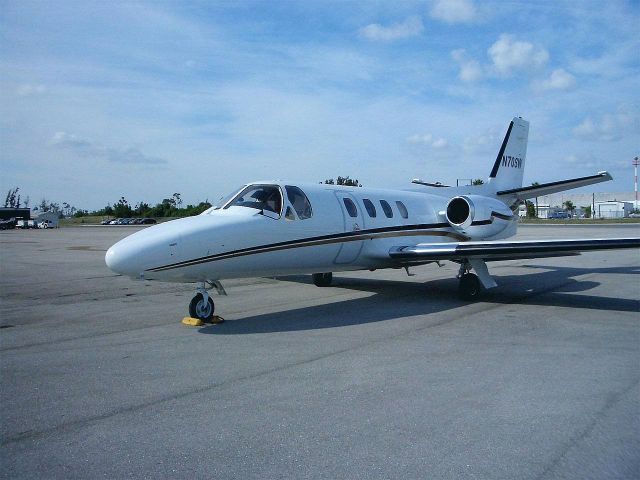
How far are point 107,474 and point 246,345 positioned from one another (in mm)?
3836

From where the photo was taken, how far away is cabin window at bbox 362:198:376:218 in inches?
494

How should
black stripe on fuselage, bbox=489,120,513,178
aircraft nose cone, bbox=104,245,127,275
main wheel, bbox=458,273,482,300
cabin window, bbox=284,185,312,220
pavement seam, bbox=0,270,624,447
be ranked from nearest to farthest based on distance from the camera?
pavement seam, bbox=0,270,624,447 < aircraft nose cone, bbox=104,245,127,275 < cabin window, bbox=284,185,312,220 < main wheel, bbox=458,273,482,300 < black stripe on fuselage, bbox=489,120,513,178

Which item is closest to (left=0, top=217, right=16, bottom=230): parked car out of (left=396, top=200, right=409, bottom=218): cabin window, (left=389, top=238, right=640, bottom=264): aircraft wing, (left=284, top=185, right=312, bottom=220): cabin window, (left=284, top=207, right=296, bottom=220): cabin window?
(left=396, top=200, right=409, bottom=218): cabin window

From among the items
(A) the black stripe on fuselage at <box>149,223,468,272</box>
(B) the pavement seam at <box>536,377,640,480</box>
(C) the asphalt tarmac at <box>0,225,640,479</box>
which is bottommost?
(B) the pavement seam at <box>536,377,640,480</box>

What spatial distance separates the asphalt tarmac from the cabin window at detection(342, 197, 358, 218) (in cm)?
197

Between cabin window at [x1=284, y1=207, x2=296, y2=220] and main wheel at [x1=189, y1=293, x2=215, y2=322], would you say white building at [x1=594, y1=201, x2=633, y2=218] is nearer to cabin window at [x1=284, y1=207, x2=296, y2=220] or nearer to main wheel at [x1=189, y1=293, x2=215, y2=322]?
cabin window at [x1=284, y1=207, x2=296, y2=220]

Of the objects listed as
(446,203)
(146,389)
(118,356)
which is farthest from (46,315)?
(446,203)

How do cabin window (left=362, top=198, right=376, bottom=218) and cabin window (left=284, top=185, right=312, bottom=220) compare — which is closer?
cabin window (left=284, top=185, right=312, bottom=220)

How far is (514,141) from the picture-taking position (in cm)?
1816

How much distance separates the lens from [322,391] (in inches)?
218

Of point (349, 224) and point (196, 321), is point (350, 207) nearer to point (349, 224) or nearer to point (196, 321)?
point (349, 224)

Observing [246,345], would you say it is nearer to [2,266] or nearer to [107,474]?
[107,474]

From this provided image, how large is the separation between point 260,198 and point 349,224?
94.5 inches

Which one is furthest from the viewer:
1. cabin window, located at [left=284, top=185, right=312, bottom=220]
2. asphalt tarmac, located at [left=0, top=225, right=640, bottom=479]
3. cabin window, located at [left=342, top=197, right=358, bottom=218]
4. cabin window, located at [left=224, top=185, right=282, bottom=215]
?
cabin window, located at [left=342, top=197, right=358, bottom=218]
